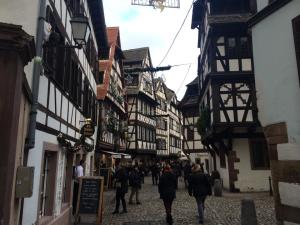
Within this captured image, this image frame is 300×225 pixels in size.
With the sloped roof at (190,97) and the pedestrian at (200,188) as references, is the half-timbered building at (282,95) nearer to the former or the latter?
the pedestrian at (200,188)

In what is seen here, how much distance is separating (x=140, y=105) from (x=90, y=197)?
29367 millimetres

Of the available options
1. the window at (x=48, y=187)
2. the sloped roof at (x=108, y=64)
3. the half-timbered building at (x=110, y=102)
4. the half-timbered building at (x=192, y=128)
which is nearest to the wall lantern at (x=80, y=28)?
the window at (x=48, y=187)

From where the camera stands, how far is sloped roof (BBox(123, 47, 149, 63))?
129 ft

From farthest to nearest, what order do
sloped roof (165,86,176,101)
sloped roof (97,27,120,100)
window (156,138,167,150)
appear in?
sloped roof (165,86,176,101)
window (156,138,167,150)
sloped roof (97,27,120,100)

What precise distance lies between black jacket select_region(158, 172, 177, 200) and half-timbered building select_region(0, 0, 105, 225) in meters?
2.77

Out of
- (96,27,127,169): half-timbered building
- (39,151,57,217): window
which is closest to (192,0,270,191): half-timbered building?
(96,27,127,169): half-timbered building

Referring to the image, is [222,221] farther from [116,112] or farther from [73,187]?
[116,112]

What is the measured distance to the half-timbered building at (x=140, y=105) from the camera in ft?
122

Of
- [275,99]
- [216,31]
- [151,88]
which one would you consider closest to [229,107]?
[216,31]

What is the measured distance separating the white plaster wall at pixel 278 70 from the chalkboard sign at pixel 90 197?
4.70 metres

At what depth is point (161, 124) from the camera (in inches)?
1971

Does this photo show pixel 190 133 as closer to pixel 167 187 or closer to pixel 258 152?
pixel 258 152

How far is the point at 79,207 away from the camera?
32.5 ft

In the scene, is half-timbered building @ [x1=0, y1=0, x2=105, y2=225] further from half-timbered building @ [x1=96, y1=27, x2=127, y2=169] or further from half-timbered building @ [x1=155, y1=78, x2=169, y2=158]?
half-timbered building @ [x1=155, y1=78, x2=169, y2=158]
